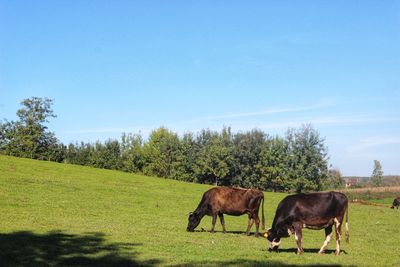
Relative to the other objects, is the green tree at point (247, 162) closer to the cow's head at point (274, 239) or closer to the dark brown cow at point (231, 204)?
the dark brown cow at point (231, 204)

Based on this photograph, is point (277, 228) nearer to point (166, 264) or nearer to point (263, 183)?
point (166, 264)

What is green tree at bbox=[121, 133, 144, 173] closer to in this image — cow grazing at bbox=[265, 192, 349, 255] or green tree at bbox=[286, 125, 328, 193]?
green tree at bbox=[286, 125, 328, 193]

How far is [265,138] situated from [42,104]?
5531 centimetres

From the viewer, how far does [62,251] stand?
14.3 meters

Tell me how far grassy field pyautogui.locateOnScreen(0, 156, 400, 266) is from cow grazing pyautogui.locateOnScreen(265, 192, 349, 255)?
74 cm

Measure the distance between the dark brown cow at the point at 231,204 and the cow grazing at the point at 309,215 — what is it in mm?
4466

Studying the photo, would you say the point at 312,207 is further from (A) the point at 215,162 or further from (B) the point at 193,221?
(A) the point at 215,162

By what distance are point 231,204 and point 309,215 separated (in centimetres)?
598

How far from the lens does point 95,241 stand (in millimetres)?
16578

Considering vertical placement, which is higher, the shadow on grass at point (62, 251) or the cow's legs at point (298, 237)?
the cow's legs at point (298, 237)

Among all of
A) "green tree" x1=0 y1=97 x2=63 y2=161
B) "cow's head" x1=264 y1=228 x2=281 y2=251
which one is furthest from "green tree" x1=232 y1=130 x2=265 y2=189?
"cow's head" x1=264 y1=228 x2=281 y2=251

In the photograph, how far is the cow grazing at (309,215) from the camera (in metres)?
15.8

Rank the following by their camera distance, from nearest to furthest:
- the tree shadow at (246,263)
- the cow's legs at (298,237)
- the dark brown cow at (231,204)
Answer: the tree shadow at (246,263) < the cow's legs at (298,237) < the dark brown cow at (231,204)

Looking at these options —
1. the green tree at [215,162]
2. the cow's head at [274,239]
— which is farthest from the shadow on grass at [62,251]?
the green tree at [215,162]
